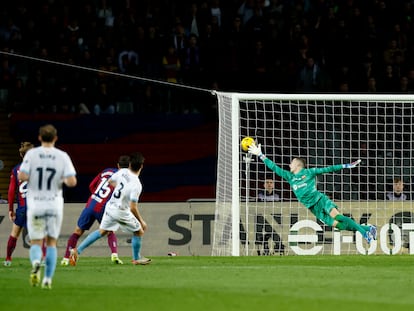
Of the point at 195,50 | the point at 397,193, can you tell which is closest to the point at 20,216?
the point at 397,193

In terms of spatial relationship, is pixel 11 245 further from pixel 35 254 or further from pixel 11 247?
pixel 35 254

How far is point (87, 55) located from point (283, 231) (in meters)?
6.75

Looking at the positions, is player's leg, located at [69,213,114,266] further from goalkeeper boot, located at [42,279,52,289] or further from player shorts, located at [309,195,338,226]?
goalkeeper boot, located at [42,279,52,289]

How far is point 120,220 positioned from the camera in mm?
16359

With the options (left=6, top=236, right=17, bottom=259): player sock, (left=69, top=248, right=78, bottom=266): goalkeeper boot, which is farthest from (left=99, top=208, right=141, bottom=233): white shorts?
(left=6, top=236, right=17, bottom=259): player sock

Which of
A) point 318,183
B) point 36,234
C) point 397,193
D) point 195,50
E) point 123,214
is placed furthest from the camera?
point 195,50

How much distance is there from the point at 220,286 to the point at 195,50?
12.8 meters

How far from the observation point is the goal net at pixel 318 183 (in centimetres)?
1962

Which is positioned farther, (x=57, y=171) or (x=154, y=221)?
(x=154, y=221)

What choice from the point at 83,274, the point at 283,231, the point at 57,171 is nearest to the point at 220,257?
the point at 283,231

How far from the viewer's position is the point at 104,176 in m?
17.4

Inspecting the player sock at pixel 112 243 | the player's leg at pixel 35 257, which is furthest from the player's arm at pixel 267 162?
the player's leg at pixel 35 257

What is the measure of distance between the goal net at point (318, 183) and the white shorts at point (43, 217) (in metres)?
7.32

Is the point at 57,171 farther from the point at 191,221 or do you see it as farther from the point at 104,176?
the point at 191,221
